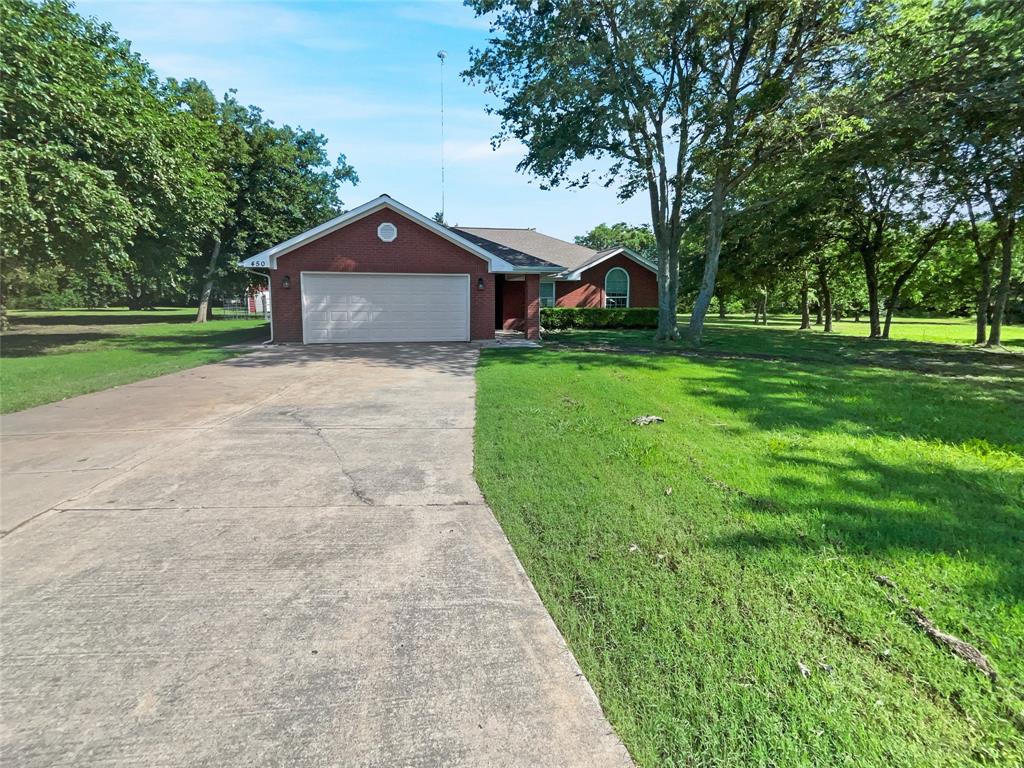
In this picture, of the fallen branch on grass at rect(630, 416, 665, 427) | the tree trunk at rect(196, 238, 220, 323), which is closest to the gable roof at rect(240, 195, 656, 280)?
the fallen branch on grass at rect(630, 416, 665, 427)

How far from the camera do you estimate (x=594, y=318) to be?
23188 millimetres

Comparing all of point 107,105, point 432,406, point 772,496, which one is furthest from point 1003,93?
point 107,105

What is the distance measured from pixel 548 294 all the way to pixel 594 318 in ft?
9.73

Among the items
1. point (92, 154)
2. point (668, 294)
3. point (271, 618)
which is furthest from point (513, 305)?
point (271, 618)

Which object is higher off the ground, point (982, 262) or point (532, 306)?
point (982, 262)

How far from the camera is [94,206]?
1269 cm

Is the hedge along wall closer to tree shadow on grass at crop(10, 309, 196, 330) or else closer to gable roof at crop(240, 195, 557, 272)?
gable roof at crop(240, 195, 557, 272)

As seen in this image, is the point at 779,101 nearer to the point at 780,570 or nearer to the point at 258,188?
the point at 780,570

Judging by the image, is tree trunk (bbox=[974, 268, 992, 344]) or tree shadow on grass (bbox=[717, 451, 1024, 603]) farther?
tree trunk (bbox=[974, 268, 992, 344])

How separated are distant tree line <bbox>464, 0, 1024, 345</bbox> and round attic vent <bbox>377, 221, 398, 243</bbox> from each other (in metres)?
4.88

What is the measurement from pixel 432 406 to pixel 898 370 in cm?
1068

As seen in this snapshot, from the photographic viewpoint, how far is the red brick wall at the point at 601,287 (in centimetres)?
2519

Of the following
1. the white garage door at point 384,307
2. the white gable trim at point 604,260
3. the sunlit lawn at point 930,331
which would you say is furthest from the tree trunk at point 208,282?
the sunlit lawn at point 930,331

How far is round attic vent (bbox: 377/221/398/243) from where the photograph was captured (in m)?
15.4
